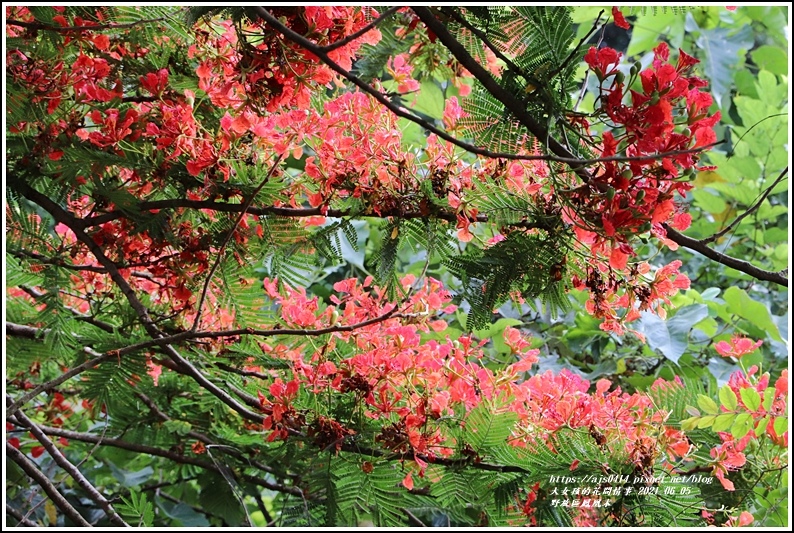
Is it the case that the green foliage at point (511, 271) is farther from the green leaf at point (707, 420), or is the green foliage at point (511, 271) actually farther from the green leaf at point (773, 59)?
the green leaf at point (773, 59)

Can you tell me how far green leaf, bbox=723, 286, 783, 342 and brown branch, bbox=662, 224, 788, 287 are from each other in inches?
36.3

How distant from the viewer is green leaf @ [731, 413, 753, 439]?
1131mm

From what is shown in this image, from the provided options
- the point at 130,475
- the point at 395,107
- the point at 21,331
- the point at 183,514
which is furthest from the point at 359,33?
the point at 130,475

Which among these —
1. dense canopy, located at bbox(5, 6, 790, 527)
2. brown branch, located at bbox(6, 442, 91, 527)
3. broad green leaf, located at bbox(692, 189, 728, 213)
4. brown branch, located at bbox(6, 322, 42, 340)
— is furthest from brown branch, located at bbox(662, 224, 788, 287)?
broad green leaf, located at bbox(692, 189, 728, 213)

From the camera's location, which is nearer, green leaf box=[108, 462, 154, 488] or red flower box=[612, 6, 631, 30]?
red flower box=[612, 6, 631, 30]

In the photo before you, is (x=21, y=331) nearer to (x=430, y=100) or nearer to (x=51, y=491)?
(x=51, y=491)

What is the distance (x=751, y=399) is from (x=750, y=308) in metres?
0.81

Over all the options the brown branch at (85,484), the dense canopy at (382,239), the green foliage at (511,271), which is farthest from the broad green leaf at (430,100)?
the brown branch at (85,484)

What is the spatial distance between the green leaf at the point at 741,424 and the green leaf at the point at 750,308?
82cm

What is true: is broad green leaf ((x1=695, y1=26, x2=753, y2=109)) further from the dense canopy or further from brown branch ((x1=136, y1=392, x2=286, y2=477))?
brown branch ((x1=136, y1=392, x2=286, y2=477))

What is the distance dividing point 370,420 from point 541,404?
0.97ft

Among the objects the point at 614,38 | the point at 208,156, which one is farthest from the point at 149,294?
the point at 614,38

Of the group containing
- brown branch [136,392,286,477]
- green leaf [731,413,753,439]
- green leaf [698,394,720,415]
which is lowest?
green leaf [731,413,753,439]

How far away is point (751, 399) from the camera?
1150mm
